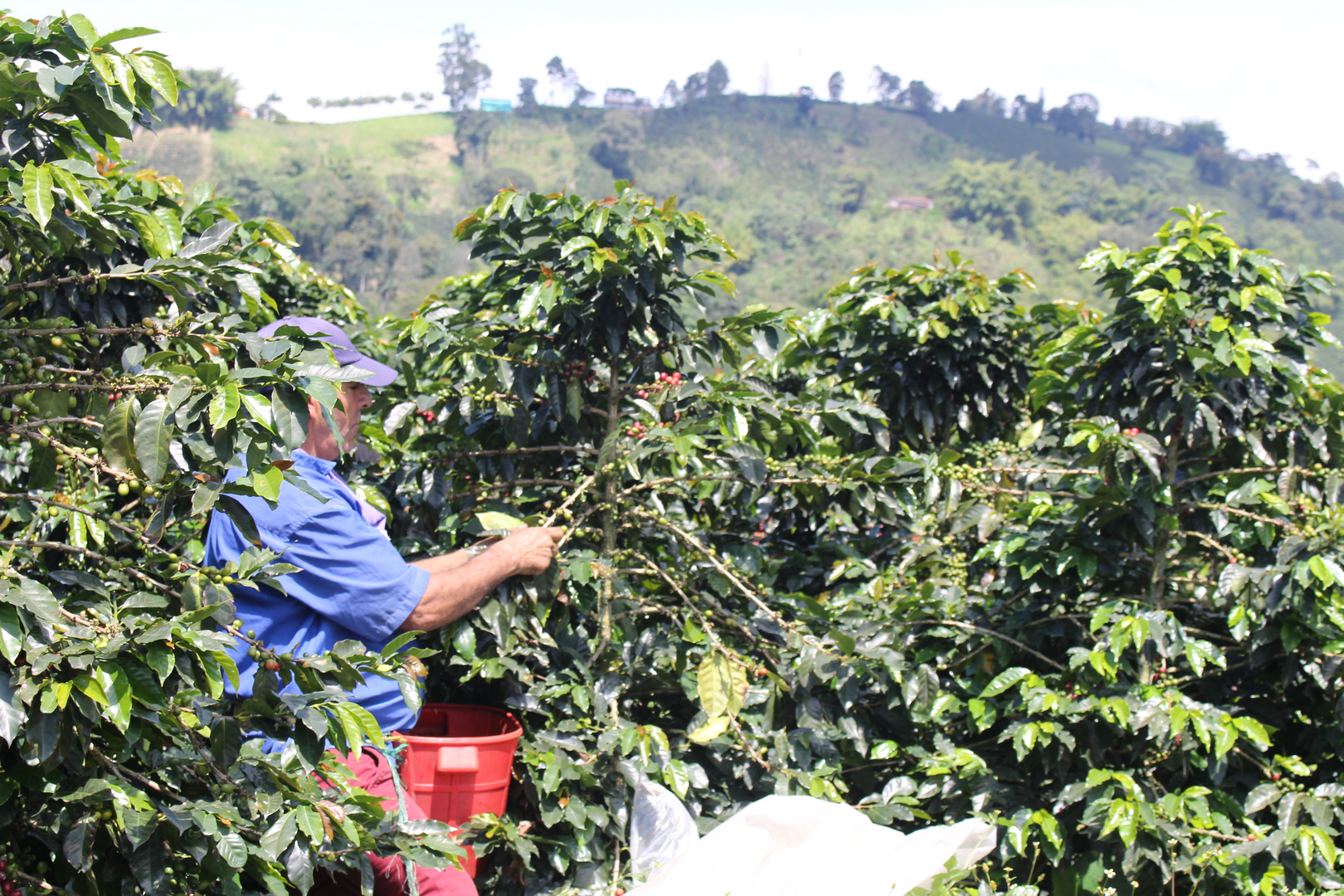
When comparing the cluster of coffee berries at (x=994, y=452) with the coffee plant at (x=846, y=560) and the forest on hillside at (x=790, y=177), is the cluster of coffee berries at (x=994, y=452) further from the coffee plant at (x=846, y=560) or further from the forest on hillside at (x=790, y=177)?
the forest on hillside at (x=790, y=177)

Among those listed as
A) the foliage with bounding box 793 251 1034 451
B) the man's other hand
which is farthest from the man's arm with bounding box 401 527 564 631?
the foliage with bounding box 793 251 1034 451

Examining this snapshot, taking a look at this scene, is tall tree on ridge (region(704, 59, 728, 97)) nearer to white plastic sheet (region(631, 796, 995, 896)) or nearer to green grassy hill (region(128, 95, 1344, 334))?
green grassy hill (region(128, 95, 1344, 334))

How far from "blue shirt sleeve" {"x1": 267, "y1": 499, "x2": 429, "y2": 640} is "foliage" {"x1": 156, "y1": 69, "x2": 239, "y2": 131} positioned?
102982 mm

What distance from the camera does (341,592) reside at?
2.25 metres

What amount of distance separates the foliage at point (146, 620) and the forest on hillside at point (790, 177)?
193 ft

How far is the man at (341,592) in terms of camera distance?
2207 millimetres

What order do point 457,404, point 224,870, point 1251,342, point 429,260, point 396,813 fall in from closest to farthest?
point 224,870, point 396,813, point 1251,342, point 457,404, point 429,260

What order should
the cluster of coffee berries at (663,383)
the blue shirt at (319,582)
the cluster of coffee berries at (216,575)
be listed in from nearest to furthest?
the cluster of coffee berries at (216,575) → the blue shirt at (319,582) → the cluster of coffee berries at (663,383)

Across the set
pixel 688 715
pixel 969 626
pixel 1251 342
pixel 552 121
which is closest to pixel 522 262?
pixel 688 715

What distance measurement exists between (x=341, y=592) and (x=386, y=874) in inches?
23.9

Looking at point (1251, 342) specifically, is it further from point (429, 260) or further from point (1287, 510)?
point (429, 260)

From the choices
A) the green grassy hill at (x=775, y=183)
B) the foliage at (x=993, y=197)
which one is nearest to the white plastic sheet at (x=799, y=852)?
the green grassy hill at (x=775, y=183)

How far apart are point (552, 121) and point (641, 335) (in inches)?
4381

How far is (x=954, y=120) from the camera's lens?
11931 cm
